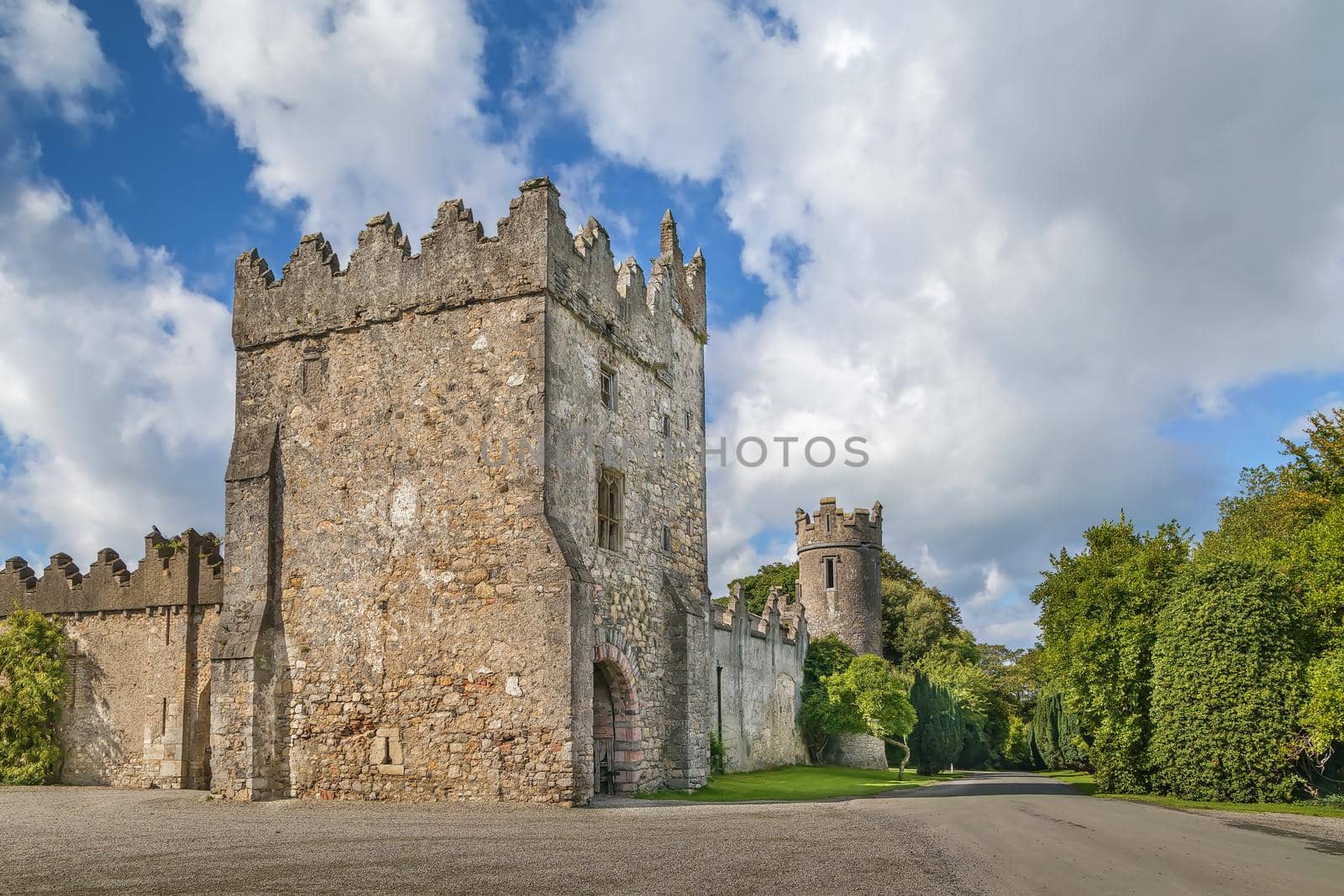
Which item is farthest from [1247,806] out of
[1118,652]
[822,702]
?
[822,702]

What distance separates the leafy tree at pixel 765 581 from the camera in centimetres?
5706

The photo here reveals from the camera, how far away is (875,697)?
34812 millimetres

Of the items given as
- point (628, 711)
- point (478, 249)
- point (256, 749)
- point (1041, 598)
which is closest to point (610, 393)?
point (478, 249)

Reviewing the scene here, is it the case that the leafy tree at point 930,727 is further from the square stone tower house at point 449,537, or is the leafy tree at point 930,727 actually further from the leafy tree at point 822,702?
the square stone tower house at point 449,537

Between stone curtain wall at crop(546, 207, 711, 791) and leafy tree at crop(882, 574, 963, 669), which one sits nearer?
stone curtain wall at crop(546, 207, 711, 791)

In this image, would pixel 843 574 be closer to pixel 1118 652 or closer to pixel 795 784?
pixel 795 784

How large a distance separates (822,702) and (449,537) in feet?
73.5

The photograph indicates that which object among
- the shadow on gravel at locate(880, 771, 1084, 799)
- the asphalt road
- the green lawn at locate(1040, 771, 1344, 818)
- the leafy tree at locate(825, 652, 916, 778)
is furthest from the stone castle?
the leafy tree at locate(825, 652, 916, 778)

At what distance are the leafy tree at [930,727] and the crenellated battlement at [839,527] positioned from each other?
6.36 metres

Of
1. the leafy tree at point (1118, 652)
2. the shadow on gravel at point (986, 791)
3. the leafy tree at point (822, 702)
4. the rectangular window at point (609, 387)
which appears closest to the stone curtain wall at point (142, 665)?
the rectangular window at point (609, 387)

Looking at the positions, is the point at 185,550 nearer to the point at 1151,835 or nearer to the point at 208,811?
the point at 208,811

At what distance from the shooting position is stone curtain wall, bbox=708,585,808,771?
29.8m

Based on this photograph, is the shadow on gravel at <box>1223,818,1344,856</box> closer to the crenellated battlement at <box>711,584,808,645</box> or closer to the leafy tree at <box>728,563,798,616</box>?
the crenellated battlement at <box>711,584,808,645</box>

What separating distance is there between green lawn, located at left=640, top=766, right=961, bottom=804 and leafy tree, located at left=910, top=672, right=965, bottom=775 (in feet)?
15.1
